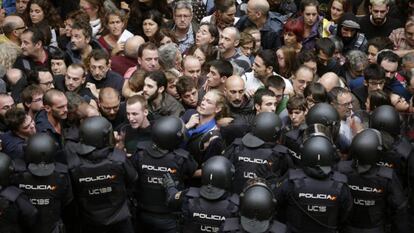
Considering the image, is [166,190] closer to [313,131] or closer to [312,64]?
[313,131]

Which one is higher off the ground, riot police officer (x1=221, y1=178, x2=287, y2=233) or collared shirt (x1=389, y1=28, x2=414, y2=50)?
riot police officer (x1=221, y1=178, x2=287, y2=233)

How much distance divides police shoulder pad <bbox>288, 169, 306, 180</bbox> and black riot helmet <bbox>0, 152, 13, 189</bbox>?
2499 millimetres

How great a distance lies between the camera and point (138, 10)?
41.5 feet

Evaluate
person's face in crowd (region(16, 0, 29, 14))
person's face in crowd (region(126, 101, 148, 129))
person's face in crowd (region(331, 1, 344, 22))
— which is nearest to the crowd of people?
person's face in crowd (region(126, 101, 148, 129))

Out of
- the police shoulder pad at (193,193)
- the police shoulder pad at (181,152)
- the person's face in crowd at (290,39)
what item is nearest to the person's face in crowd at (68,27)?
the person's face in crowd at (290,39)

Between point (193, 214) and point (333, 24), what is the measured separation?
580 cm

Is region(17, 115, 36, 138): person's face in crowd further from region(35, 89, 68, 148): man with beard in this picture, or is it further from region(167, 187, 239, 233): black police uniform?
region(167, 187, 239, 233): black police uniform

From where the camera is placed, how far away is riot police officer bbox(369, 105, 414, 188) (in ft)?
27.8

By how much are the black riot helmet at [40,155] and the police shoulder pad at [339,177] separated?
2.56 meters

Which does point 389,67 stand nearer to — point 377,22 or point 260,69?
point 260,69

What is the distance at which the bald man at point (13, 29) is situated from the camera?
11305mm

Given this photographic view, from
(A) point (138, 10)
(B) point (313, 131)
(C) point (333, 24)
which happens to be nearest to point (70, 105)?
(B) point (313, 131)

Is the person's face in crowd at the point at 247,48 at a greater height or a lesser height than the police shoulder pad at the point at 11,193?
lesser

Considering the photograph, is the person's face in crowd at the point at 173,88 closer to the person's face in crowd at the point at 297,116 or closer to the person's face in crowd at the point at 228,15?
the person's face in crowd at the point at 297,116
